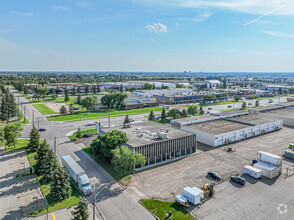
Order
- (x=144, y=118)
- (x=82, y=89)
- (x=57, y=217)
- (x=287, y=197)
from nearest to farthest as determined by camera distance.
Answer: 1. (x=57, y=217)
2. (x=287, y=197)
3. (x=144, y=118)
4. (x=82, y=89)

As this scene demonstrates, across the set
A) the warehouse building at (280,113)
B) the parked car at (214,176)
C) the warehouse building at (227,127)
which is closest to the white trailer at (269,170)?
the parked car at (214,176)

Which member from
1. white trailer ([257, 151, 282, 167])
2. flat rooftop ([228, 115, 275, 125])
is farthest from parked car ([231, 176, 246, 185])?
flat rooftop ([228, 115, 275, 125])

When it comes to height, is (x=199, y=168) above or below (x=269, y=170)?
below

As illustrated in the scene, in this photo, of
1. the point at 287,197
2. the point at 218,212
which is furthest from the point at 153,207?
the point at 287,197

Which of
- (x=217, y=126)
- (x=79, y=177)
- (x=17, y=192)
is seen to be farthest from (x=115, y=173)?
(x=217, y=126)

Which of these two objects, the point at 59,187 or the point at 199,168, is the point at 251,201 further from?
the point at 59,187

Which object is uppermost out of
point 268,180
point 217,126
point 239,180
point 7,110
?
point 7,110

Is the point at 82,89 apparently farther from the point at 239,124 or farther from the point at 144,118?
the point at 239,124
